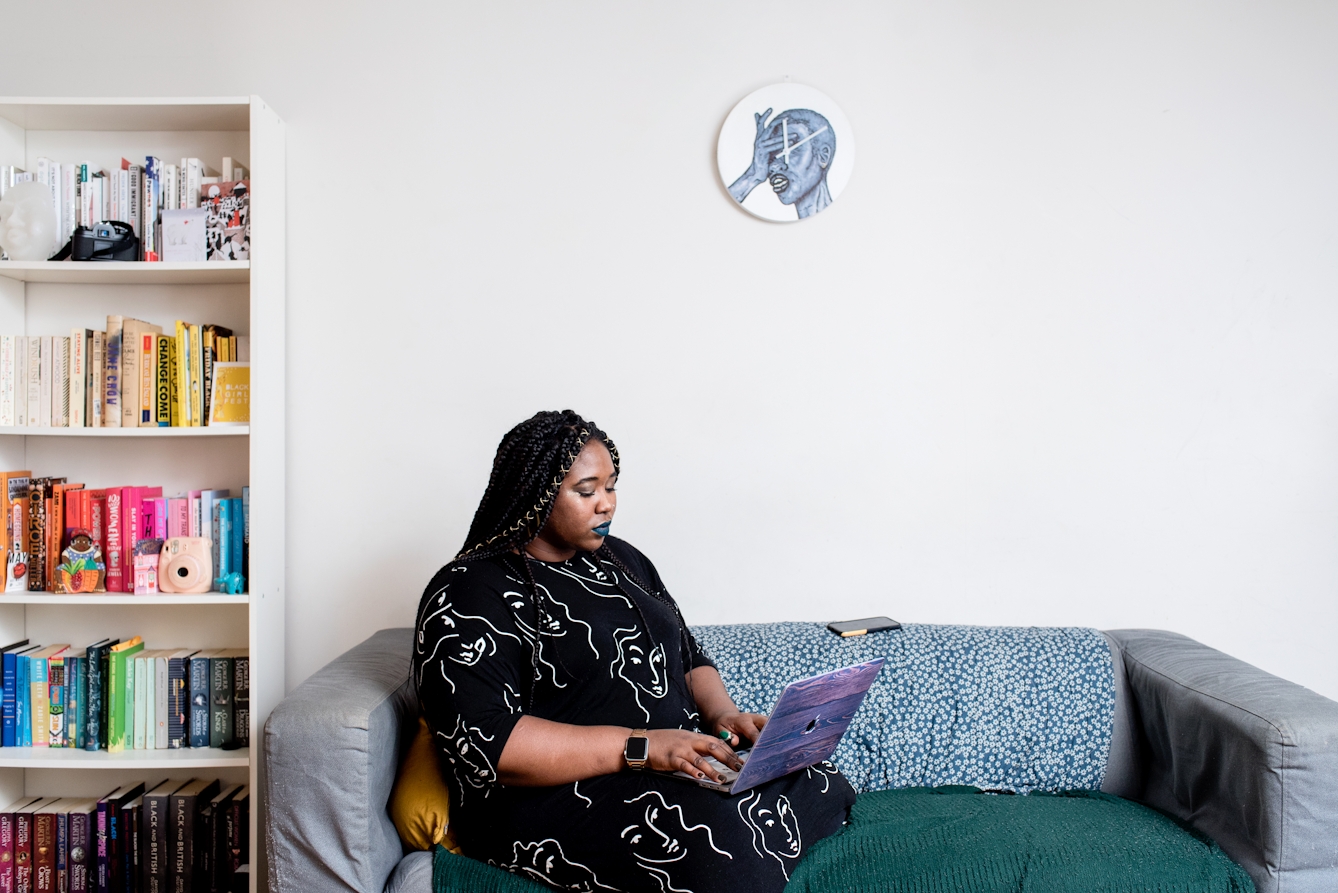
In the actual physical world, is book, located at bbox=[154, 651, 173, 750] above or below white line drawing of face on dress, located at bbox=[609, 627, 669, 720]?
below

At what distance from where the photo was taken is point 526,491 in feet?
5.76

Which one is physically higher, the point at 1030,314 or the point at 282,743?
the point at 1030,314

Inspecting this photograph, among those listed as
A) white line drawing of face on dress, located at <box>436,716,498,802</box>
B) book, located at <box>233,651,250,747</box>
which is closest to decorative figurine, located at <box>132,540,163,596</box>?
book, located at <box>233,651,250,747</box>

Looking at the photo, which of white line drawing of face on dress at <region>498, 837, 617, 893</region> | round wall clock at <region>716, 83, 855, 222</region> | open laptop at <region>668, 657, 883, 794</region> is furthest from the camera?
round wall clock at <region>716, 83, 855, 222</region>

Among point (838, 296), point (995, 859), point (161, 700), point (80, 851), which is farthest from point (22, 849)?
point (838, 296)

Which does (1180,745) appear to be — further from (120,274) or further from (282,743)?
(120,274)

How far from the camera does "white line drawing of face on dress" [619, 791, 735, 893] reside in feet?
4.93

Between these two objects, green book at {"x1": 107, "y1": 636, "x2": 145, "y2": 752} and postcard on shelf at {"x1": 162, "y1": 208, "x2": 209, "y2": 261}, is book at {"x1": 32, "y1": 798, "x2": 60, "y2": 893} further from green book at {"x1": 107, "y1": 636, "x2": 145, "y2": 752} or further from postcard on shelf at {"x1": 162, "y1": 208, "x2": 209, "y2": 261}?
postcard on shelf at {"x1": 162, "y1": 208, "x2": 209, "y2": 261}

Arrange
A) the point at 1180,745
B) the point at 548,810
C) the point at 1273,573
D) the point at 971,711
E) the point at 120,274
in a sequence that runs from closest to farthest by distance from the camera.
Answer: the point at 548,810 → the point at 1180,745 → the point at 971,711 → the point at 120,274 → the point at 1273,573

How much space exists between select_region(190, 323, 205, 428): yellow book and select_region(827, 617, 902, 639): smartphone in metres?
1.54

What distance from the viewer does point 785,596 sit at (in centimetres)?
238

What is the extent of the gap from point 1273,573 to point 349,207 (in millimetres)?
2508

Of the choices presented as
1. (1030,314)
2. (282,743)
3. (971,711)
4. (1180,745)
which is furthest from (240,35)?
(1180,745)

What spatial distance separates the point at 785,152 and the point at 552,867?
1687 millimetres
